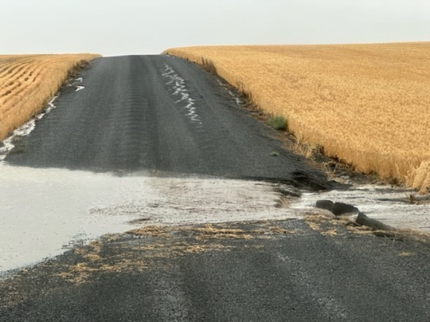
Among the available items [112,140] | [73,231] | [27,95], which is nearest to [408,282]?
[73,231]

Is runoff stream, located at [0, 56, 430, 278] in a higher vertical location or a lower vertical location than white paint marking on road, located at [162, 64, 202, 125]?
lower

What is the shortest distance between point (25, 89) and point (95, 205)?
16.7 meters

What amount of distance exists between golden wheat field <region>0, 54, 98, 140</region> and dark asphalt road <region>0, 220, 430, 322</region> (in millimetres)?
11257

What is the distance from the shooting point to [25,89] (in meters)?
27.0

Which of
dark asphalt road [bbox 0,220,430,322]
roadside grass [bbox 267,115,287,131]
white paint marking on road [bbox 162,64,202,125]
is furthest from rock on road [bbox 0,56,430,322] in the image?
white paint marking on road [bbox 162,64,202,125]

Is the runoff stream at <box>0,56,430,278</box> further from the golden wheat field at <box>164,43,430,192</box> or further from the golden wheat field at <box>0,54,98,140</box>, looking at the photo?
the golden wheat field at <box>164,43,430,192</box>

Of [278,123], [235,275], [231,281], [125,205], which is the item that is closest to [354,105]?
[278,123]

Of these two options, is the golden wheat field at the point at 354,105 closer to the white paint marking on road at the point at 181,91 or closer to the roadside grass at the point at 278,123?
the roadside grass at the point at 278,123

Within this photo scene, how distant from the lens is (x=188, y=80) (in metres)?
29.4

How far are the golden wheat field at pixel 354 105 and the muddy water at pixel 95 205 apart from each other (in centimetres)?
324

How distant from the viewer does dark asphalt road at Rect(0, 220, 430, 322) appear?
5.94 metres

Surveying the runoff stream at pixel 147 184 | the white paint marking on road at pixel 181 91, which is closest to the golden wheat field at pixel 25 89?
the runoff stream at pixel 147 184

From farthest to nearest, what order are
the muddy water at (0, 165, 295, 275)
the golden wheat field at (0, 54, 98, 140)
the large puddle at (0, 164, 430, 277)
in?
the golden wheat field at (0, 54, 98, 140) → the large puddle at (0, 164, 430, 277) → the muddy water at (0, 165, 295, 275)

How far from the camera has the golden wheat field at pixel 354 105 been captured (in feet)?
49.1
